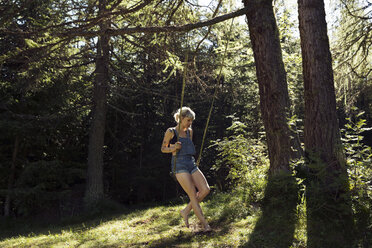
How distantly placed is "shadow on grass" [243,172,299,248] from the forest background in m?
0.22

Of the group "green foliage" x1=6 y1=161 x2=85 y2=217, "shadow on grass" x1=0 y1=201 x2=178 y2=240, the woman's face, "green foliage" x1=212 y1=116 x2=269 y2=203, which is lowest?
"shadow on grass" x1=0 y1=201 x2=178 y2=240

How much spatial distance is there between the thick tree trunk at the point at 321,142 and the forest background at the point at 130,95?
19 centimetres

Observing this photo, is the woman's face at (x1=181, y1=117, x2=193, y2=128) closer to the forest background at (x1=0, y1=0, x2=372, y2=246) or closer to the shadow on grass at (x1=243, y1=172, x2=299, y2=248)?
the forest background at (x1=0, y1=0, x2=372, y2=246)

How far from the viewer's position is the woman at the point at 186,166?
514 centimetres

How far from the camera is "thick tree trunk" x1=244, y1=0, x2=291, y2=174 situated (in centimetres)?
583

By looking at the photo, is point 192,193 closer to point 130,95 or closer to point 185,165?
point 185,165

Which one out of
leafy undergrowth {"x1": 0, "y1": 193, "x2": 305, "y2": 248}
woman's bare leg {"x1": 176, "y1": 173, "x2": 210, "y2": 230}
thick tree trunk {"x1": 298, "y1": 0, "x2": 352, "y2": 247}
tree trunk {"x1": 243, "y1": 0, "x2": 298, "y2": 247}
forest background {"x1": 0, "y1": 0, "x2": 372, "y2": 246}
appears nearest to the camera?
thick tree trunk {"x1": 298, "y1": 0, "x2": 352, "y2": 247}

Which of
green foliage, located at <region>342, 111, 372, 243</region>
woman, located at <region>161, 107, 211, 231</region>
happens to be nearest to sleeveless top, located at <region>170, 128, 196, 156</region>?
woman, located at <region>161, 107, 211, 231</region>

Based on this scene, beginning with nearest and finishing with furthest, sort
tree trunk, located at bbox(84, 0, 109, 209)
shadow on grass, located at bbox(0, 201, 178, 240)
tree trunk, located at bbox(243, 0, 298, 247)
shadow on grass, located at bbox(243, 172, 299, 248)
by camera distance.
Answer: shadow on grass, located at bbox(243, 172, 299, 248) → tree trunk, located at bbox(243, 0, 298, 247) → shadow on grass, located at bbox(0, 201, 178, 240) → tree trunk, located at bbox(84, 0, 109, 209)

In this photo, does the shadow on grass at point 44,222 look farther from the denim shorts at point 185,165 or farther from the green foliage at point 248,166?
the denim shorts at point 185,165

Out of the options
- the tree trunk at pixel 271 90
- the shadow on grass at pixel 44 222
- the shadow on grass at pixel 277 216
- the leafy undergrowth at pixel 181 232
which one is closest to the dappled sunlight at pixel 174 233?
the leafy undergrowth at pixel 181 232

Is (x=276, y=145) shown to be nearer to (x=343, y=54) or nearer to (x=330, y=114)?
(x=330, y=114)

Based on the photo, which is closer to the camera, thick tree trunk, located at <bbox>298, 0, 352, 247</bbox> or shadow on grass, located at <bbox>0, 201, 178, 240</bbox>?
thick tree trunk, located at <bbox>298, 0, 352, 247</bbox>

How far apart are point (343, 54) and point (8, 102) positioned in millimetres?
11248
